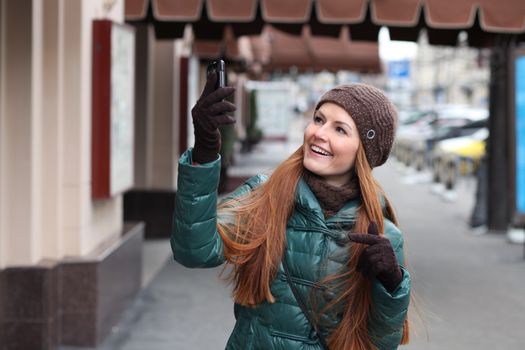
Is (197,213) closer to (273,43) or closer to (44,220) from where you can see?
(44,220)

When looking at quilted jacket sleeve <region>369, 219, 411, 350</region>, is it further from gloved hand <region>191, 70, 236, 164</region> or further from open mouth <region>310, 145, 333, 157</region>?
gloved hand <region>191, 70, 236, 164</region>

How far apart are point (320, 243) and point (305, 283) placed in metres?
0.13

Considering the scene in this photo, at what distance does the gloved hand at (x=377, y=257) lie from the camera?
8.30 ft

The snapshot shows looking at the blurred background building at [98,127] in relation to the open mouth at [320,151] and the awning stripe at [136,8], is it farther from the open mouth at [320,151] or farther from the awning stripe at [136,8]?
the open mouth at [320,151]

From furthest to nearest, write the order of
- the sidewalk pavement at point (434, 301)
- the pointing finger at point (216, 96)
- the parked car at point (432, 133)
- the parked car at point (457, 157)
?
the parked car at point (432, 133)
the parked car at point (457, 157)
the sidewalk pavement at point (434, 301)
the pointing finger at point (216, 96)

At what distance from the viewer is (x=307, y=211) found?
2762 mm

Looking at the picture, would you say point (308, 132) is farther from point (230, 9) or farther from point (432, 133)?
point (432, 133)

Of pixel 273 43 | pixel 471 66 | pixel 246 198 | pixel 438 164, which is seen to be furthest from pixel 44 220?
pixel 471 66

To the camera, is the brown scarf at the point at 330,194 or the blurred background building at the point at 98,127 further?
the blurred background building at the point at 98,127

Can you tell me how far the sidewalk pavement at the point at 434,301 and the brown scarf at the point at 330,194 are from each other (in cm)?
114

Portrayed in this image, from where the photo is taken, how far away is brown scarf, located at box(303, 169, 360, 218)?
9.14ft

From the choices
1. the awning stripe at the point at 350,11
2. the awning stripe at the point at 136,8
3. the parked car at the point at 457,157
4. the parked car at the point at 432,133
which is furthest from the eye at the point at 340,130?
the parked car at the point at 432,133

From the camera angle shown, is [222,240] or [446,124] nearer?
[222,240]

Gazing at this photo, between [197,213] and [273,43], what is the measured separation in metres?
19.9
